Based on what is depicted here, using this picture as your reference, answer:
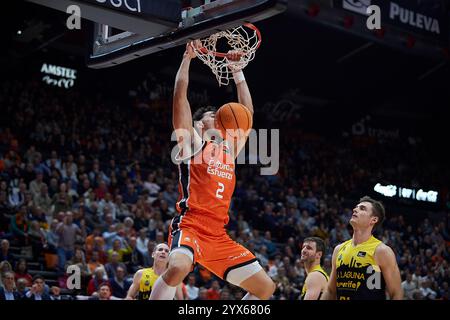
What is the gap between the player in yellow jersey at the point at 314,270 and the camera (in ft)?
22.9

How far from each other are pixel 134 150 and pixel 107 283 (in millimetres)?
7527

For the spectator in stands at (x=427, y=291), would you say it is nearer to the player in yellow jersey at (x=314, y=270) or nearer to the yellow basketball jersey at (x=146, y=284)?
the yellow basketball jersey at (x=146, y=284)

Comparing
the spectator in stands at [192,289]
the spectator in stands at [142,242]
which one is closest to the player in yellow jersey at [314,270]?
the spectator in stands at [192,289]

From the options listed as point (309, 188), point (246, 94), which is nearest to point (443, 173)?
point (309, 188)

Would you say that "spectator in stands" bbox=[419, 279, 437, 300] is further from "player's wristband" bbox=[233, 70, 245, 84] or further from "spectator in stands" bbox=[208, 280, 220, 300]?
"player's wristband" bbox=[233, 70, 245, 84]

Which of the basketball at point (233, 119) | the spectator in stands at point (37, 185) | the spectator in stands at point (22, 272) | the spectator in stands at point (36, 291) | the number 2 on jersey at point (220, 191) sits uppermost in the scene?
the basketball at point (233, 119)

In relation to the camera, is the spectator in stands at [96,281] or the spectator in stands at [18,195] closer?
the spectator in stands at [96,281]

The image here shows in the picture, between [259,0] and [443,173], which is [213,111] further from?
[443,173]

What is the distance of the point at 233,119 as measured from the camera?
5.83 metres

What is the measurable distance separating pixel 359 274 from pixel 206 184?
1532mm

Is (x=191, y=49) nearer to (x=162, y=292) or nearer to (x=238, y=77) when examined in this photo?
(x=238, y=77)

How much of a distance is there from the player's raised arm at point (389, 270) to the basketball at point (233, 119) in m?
1.58

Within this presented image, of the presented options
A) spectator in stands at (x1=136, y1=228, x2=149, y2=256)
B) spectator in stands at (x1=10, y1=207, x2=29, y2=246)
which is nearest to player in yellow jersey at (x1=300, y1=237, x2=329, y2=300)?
spectator in stands at (x1=136, y1=228, x2=149, y2=256)

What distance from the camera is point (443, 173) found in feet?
85.6
